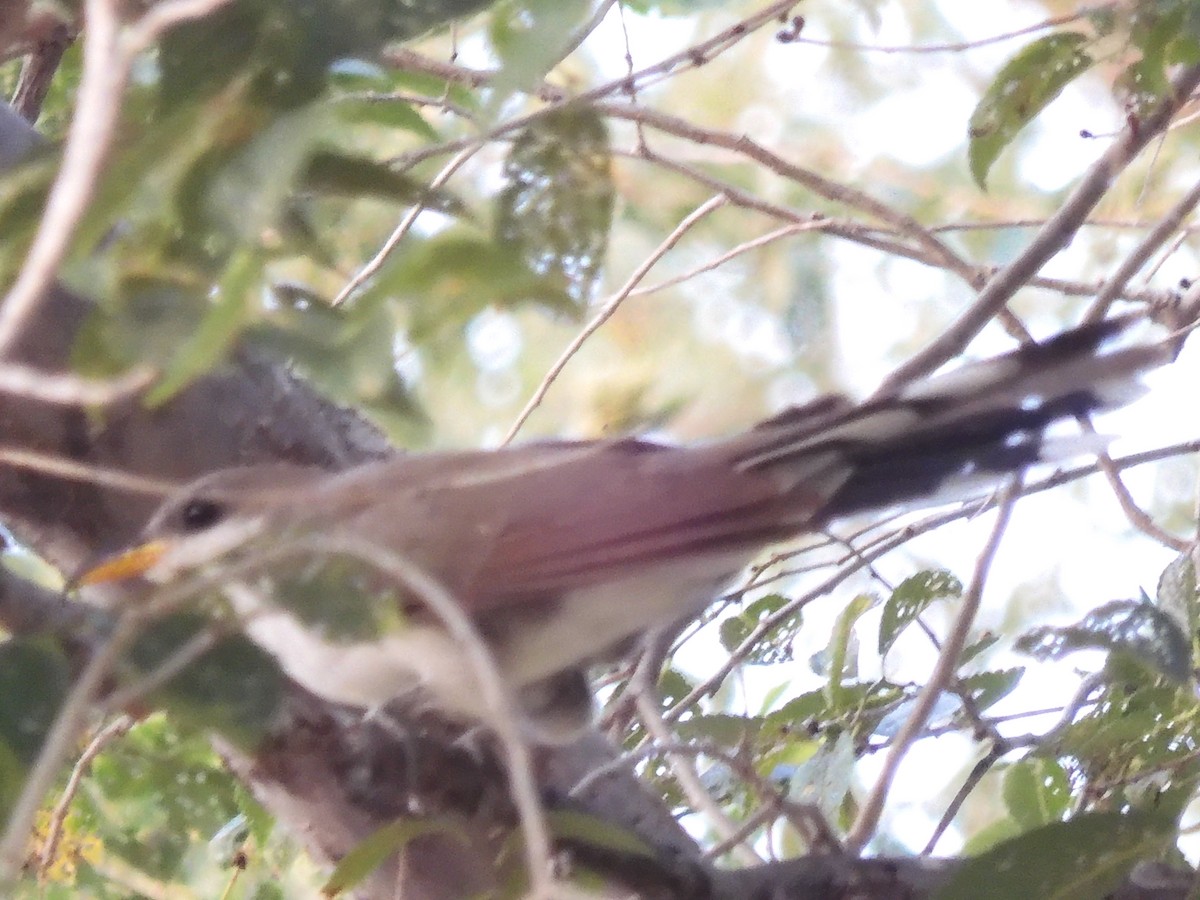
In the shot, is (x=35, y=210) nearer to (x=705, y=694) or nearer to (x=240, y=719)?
(x=240, y=719)

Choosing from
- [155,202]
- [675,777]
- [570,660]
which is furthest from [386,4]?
[675,777]

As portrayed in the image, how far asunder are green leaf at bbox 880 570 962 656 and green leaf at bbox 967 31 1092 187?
0.41 metres

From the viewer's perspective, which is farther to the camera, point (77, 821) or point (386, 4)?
point (77, 821)

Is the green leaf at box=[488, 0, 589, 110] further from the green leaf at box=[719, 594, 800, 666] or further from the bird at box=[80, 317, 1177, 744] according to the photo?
the green leaf at box=[719, 594, 800, 666]

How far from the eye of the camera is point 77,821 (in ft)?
4.61

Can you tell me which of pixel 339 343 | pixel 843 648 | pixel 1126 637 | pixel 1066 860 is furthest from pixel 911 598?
pixel 339 343

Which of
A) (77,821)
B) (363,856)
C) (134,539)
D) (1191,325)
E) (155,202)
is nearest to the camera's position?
(155,202)

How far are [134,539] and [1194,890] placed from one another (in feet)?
2.70

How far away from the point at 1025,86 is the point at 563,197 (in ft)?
2.36

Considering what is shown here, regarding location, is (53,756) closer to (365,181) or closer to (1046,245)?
(365,181)

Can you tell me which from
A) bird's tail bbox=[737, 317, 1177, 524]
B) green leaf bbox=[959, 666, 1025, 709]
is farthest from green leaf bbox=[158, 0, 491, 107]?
green leaf bbox=[959, 666, 1025, 709]

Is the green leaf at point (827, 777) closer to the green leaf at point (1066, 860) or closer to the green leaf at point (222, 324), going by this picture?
the green leaf at point (1066, 860)

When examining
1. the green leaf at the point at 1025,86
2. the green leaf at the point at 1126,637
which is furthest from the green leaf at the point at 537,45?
the green leaf at the point at 1025,86

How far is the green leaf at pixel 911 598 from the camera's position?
133cm
